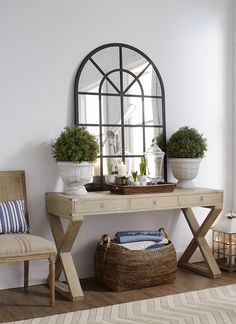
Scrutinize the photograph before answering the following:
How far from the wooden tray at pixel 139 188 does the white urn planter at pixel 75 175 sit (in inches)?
10.2

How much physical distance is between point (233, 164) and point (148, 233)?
136cm

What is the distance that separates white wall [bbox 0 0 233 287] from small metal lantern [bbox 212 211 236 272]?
304 millimetres

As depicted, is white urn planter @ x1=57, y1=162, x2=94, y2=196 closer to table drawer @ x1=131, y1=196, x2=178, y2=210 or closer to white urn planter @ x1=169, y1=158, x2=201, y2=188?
table drawer @ x1=131, y1=196, x2=178, y2=210

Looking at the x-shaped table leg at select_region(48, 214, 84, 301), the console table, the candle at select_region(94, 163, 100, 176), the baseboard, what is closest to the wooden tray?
the console table

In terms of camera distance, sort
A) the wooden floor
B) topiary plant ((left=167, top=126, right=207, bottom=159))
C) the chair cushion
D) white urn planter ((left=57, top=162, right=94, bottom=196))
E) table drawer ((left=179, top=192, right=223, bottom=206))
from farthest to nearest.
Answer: topiary plant ((left=167, top=126, right=207, bottom=159)) < table drawer ((left=179, top=192, right=223, bottom=206)) < white urn planter ((left=57, top=162, right=94, bottom=196)) < the wooden floor < the chair cushion

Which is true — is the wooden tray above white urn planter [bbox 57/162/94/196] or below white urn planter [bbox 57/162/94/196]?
below

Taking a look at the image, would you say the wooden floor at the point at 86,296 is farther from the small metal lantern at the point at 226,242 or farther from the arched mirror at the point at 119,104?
the arched mirror at the point at 119,104

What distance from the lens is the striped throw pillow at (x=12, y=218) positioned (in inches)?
140

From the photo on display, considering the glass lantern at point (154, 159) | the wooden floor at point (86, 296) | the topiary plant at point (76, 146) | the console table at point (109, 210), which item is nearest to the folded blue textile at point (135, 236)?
the console table at point (109, 210)

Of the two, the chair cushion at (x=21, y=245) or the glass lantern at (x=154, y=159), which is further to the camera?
the glass lantern at (x=154, y=159)

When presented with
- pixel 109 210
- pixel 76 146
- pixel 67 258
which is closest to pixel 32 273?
pixel 67 258

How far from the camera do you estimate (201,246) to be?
428 cm

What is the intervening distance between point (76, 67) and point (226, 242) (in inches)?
81.0

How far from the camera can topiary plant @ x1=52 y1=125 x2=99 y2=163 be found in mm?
Result: 3643
